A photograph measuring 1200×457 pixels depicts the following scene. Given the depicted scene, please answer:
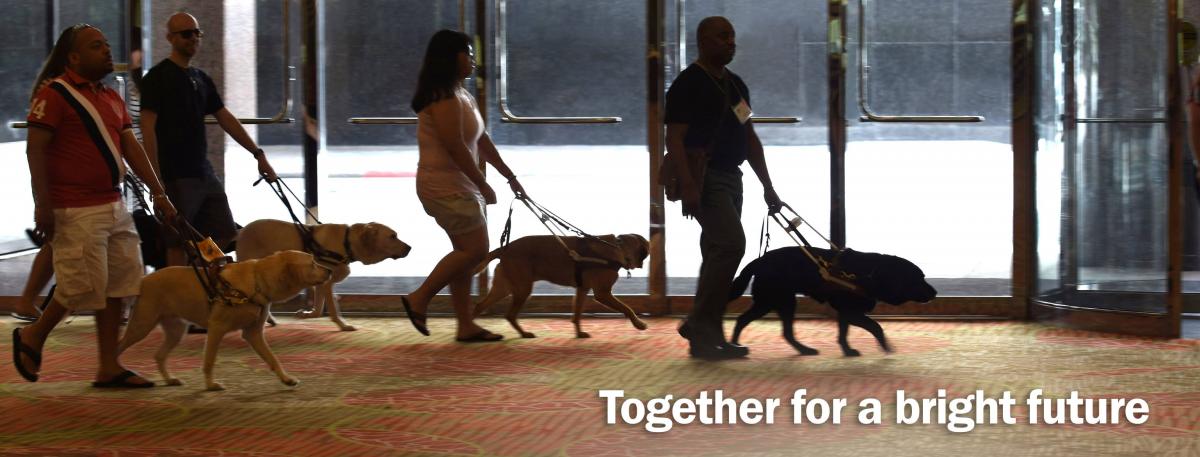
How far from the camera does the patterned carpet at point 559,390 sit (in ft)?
14.9

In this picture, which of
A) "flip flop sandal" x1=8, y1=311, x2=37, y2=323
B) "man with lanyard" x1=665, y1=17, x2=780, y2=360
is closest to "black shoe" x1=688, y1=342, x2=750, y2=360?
"man with lanyard" x1=665, y1=17, x2=780, y2=360

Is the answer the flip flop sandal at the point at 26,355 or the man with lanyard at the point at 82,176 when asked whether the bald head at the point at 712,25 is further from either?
the flip flop sandal at the point at 26,355

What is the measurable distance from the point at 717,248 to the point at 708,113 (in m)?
0.55

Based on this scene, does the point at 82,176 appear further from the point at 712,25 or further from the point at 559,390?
the point at 712,25

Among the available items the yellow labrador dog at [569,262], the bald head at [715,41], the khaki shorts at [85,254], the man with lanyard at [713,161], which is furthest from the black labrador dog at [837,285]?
the khaki shorts at [85,254]

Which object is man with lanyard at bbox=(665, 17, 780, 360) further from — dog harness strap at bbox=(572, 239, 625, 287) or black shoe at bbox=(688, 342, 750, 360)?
dog harness strap at bbox=(572, 239, 625, 287)

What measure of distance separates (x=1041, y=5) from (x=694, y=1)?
1.70 meters

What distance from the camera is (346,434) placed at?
15.5 ft

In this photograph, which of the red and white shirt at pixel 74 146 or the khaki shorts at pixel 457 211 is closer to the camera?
the red and white shirt at pixel 74 146

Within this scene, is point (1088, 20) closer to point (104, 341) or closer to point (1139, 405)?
point (1139, 405)

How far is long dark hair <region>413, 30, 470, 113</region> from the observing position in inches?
259

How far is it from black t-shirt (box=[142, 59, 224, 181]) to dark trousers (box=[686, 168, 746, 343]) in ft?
7.67

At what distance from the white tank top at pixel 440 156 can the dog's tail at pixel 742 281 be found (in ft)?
3.96

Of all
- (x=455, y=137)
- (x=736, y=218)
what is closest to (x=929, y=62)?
(x=736, y=218)
